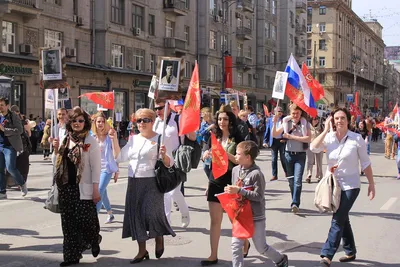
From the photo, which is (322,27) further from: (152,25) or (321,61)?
(152,25)

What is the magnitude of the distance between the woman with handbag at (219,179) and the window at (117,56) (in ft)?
92.2

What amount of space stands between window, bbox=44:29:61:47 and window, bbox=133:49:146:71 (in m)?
7.17

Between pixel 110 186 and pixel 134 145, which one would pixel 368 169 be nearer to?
pixel 134 145

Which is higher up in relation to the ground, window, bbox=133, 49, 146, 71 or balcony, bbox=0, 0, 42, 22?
balcony, bbox=0, 0, 42, 22

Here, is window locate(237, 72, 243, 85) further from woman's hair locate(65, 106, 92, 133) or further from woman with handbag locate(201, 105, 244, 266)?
woman's hair locate(65, 106, 92, 133)

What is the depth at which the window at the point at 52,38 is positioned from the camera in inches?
1134

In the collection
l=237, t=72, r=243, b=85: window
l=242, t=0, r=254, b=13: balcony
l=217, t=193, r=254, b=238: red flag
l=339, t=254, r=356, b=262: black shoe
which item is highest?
l=242, t=0, r=254, b=13: balcony

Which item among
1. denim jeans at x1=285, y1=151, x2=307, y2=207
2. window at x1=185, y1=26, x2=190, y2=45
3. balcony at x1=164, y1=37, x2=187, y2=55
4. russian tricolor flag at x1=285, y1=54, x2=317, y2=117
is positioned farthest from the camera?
window at x1=185, y1=26, x2=190, y2=45

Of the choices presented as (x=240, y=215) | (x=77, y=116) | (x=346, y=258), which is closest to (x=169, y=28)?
(x=77, y=116)

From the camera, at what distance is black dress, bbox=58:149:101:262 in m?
5.86

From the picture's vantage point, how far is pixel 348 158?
591 centimetres

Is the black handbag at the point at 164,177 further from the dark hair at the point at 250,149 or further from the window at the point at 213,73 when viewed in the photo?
the window at the point at 213,73

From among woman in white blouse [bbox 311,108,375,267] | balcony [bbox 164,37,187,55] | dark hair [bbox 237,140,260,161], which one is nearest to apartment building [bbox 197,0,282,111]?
balcony [bbox 164,37,187,55]

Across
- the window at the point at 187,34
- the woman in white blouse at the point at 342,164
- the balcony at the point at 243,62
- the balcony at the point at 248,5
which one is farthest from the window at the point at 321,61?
the woman in white blouse at the point at 342,164
